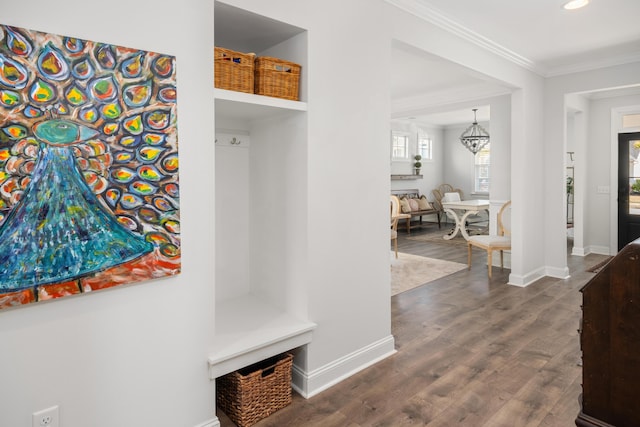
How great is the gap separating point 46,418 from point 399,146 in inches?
358

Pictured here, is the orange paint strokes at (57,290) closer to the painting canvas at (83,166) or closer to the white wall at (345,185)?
the painting canvas at (83,166)

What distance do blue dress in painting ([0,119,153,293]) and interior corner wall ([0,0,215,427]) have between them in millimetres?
129

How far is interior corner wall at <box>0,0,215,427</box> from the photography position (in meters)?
1.49

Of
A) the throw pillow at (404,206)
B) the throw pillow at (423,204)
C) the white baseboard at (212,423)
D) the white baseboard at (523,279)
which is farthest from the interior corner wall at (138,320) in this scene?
the throw pillow at (423,204)

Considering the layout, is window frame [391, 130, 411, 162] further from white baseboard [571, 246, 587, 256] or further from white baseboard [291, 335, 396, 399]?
white baseboard [291, 335, 396, 399]

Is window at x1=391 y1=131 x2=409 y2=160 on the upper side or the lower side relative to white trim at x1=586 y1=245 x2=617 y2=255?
upper

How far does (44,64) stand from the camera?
1.48 m

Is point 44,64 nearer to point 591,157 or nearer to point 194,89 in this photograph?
point 194,89

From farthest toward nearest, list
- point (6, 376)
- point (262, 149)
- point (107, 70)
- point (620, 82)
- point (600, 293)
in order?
point (620, 82) → point (262, 149) → point (107, 70) → point (6, 376) → point (600, 293)

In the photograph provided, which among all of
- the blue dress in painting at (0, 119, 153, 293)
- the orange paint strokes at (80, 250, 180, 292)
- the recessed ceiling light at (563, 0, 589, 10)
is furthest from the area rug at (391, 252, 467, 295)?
the blue dress in painting at (0, 119, 153, 293)

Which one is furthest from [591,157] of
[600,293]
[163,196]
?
[163,196]

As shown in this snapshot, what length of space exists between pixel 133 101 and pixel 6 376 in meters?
1.13

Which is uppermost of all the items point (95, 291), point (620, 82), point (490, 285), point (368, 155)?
point (620, 82)

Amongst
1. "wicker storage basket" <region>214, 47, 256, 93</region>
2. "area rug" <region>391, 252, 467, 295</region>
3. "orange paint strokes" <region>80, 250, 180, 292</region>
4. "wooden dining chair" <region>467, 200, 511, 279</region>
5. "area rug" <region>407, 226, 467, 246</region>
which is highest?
"wicker storage basket" <region>214, 47, 256, 93</region>
